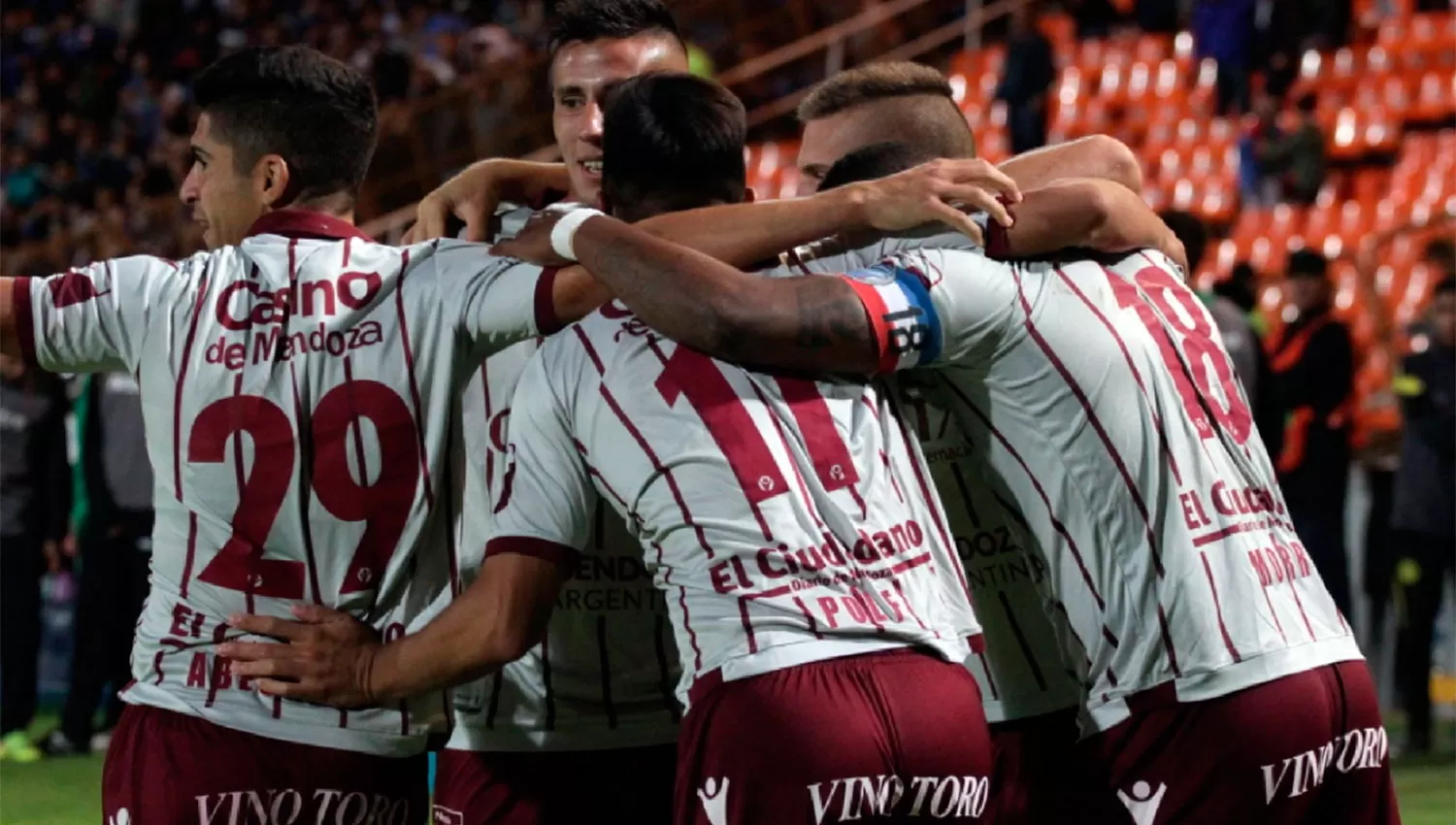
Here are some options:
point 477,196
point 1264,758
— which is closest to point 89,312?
point 477,196

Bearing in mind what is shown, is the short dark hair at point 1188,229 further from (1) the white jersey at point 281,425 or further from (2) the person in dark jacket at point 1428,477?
(1) the white jersey at point 281,425

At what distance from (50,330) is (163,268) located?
0.75 feet

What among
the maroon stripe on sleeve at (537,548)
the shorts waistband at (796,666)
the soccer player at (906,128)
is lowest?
the shorts waistband at (796,666)

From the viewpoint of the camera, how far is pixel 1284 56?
15.6 metres

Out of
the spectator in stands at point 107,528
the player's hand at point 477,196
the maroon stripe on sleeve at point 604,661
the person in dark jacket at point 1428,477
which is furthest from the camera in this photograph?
the spectator in stands at point 107,528

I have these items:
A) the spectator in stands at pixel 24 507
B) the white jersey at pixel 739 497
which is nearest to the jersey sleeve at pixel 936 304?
the white jersey at pixel 739 497

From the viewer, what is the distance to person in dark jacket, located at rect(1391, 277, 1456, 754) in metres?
9.39

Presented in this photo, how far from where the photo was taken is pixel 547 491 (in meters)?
3.35

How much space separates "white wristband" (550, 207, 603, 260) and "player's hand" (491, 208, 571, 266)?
0.05 meters

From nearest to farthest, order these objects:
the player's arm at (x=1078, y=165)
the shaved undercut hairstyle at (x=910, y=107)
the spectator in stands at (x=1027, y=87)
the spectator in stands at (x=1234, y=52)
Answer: the player's arm at (x=1078, y=165), the shaved undercut hairstyle at (x=910, y=107), the spectator in stands at (x=1234, y=52), the spectator in stands at (x=1027, y=87)

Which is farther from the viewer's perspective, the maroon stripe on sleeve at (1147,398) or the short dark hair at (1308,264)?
the short dark hair at (1308,264)

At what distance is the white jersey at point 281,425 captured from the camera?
11.7 feet

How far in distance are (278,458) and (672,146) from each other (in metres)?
0.89

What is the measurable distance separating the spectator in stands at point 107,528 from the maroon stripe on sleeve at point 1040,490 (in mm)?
6976
